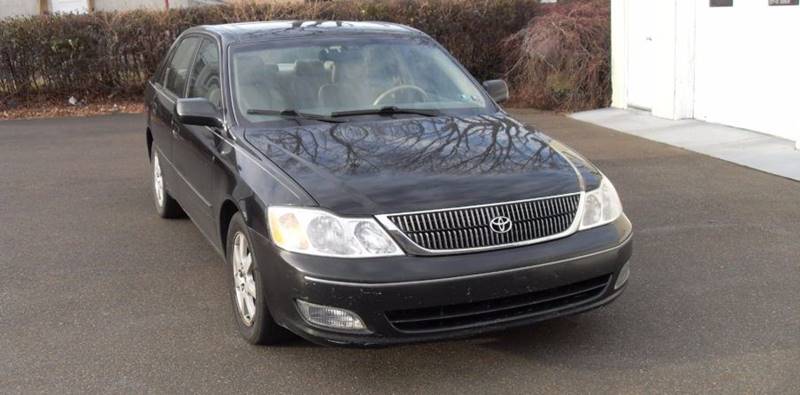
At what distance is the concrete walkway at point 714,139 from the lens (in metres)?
8.57

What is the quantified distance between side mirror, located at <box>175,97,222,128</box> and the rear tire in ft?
6.33

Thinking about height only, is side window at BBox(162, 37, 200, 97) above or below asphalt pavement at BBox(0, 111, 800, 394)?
above

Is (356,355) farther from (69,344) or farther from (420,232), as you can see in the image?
(69,344)

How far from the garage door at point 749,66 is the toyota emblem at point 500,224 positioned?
651 cm

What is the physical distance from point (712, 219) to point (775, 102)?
3823mm

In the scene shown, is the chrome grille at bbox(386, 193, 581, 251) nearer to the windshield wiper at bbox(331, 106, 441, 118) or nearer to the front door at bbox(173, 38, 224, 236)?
the windshield wiper at bbox(331, 106, 441, 118)

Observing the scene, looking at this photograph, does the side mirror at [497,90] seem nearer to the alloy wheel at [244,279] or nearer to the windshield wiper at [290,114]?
the windshield wiper at [290,114]

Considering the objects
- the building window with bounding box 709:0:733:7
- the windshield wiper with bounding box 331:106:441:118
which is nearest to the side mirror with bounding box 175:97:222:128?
the windshield wiper with bounding box 331:106:441:118

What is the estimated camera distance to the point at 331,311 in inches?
147

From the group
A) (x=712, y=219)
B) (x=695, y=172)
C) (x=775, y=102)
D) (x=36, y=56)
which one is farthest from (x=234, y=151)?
(x=36, y=56)

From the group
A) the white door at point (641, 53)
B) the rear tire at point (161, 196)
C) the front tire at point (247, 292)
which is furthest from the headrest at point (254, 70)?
the white door at point (641, 53)

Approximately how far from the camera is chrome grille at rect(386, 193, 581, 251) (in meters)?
3.75

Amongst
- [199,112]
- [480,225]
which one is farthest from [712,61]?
[480,225]

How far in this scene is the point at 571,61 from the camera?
42.8 ft
